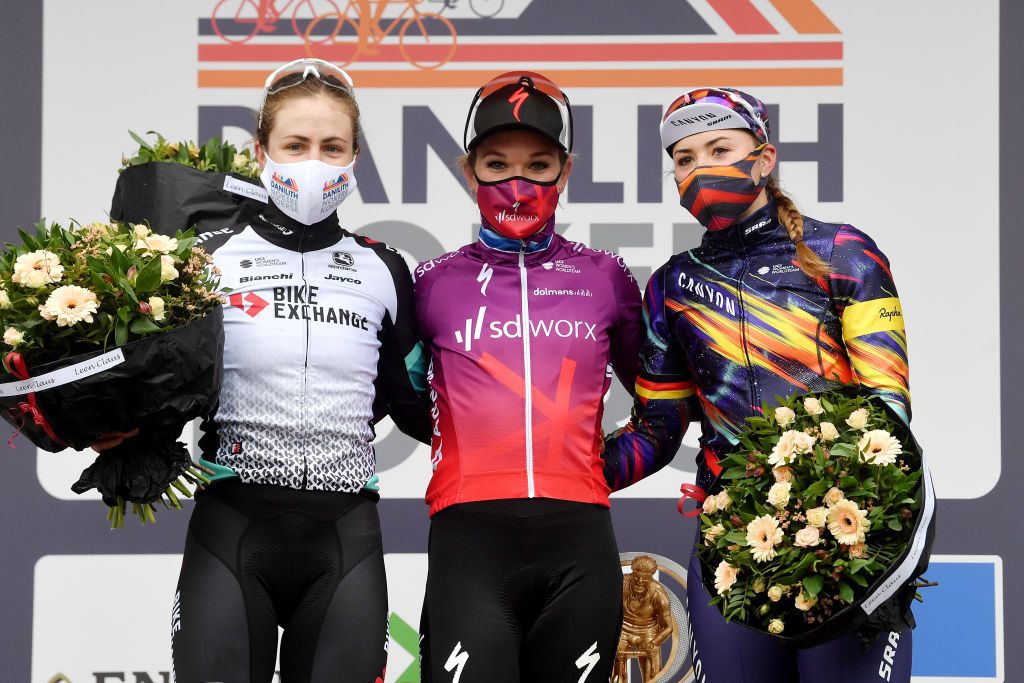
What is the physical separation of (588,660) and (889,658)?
58 centimetres

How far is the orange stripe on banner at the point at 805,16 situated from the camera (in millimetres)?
3887

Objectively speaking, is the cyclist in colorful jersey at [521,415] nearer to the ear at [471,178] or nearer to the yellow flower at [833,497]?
the ear at [471,178]

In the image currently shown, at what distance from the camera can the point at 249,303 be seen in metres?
2.49

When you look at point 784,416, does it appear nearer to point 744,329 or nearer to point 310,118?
point 744,329

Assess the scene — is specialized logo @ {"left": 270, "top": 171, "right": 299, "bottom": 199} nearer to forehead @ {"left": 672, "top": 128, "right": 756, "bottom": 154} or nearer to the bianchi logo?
the bianchi logo

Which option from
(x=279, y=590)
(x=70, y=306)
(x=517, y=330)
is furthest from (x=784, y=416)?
(x=70, y=306)

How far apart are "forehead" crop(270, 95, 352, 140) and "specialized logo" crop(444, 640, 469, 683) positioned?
3.60 feet

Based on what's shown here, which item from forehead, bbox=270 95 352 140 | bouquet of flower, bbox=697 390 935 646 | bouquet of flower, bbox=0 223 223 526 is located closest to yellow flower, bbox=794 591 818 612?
bouquet of flower, bbox=697 390 935 646

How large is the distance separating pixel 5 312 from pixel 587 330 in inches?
45.8

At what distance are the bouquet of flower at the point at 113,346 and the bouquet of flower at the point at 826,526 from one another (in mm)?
1028

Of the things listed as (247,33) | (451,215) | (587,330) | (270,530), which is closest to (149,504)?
(270,530)

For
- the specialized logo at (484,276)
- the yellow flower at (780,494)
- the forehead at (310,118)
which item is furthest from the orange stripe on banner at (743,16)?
the yellow flower at (780,494)

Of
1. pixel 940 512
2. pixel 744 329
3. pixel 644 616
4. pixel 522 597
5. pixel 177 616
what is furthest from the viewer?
pixel 940 512

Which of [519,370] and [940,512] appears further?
[940,512]
